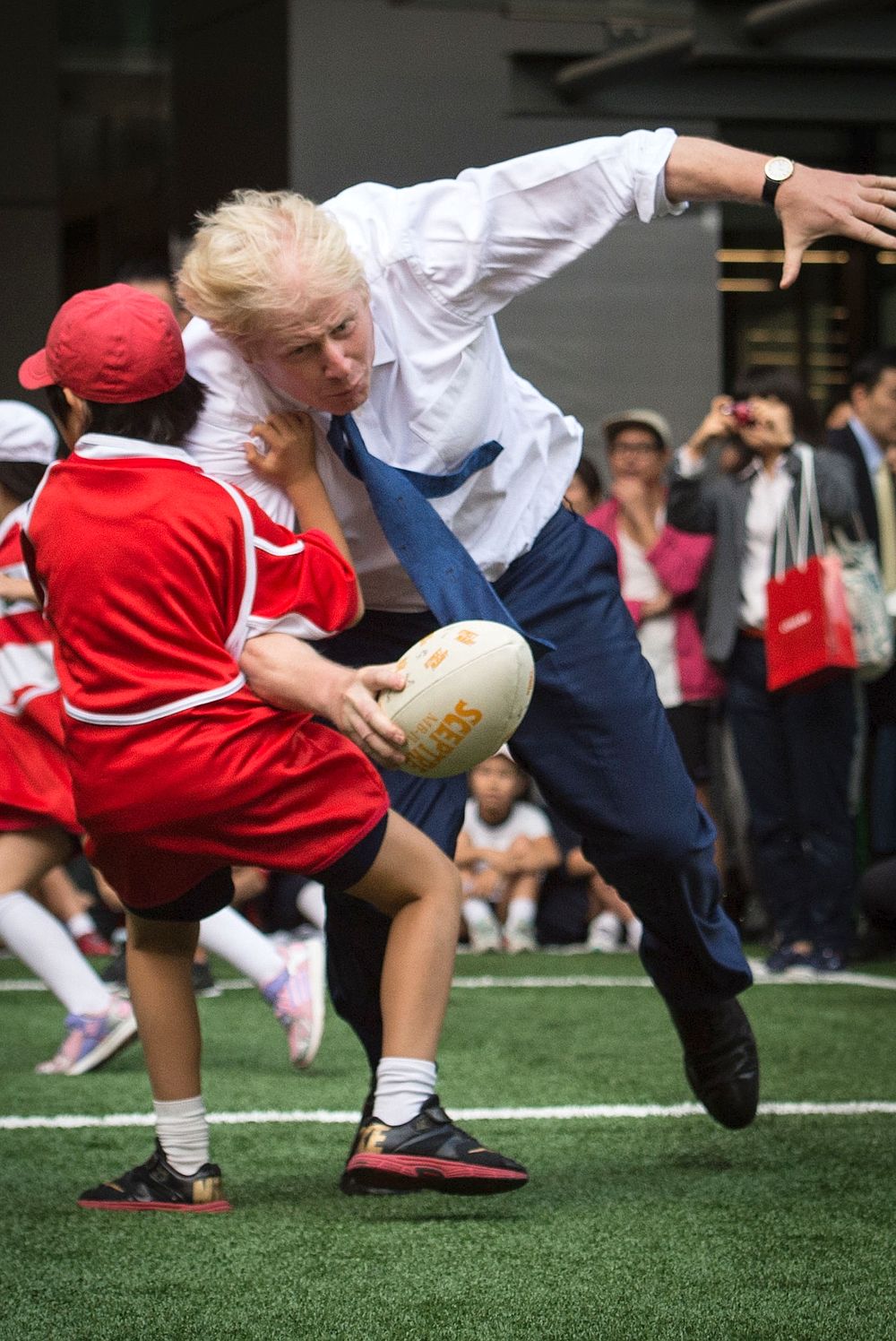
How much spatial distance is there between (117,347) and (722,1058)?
6.40 ft

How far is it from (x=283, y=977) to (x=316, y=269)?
2.53m

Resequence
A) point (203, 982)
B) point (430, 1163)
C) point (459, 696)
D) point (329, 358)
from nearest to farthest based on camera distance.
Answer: point (459, 696)
point (329, 358)
point (430, 1163)
point (203, 982)

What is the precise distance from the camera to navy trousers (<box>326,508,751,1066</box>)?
3.93m

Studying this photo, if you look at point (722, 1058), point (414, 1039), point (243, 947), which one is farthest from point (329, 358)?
point (243, 947)

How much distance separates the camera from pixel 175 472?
134 inches

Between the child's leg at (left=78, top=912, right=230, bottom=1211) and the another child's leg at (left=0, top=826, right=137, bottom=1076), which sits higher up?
the child's leg at (left=78, top=912, right=230, bottom=1211)

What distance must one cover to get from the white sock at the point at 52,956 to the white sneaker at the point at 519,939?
10.5 ft

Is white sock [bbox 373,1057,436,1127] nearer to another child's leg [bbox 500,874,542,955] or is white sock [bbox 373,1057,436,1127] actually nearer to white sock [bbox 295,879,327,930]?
white sock [bbox 295,879,327,930]

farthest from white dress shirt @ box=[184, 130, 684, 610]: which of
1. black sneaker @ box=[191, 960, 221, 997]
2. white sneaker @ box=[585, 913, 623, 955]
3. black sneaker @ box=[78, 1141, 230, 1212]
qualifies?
white sneaker @ box=[585, 913, 623, 955]

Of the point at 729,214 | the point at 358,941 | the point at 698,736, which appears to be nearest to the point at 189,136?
the point at 729,214

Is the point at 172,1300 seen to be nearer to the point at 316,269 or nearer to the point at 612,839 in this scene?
the point at 612,839

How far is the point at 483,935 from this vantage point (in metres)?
8.60

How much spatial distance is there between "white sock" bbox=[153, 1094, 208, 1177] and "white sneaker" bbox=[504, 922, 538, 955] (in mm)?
4884

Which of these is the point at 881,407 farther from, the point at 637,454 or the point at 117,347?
the point at 117,347
